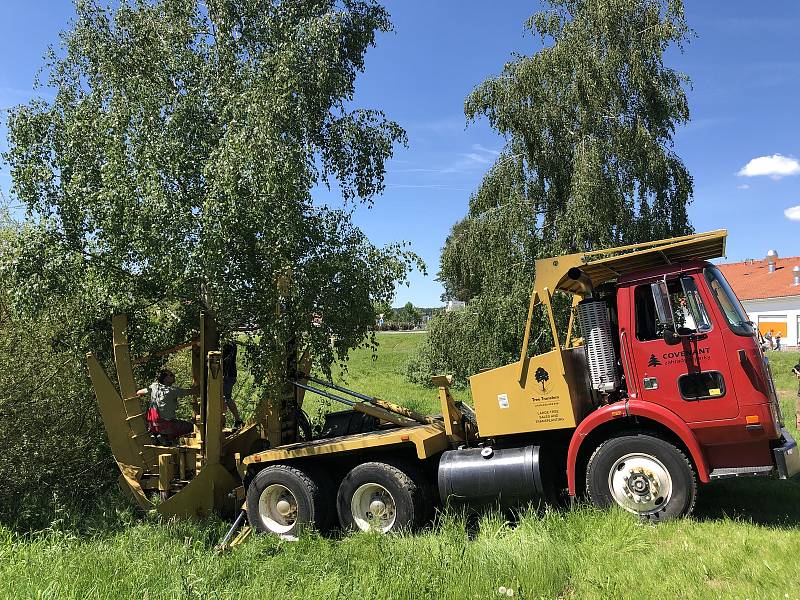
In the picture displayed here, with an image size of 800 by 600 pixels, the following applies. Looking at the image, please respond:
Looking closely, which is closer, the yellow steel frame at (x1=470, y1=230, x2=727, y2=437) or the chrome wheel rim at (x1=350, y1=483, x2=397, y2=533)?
the yellow steel frame at (x1=470, y1=230, x2=727, y2=437)

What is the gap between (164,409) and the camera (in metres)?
7.52

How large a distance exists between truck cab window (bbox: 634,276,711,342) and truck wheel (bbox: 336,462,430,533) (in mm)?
2721

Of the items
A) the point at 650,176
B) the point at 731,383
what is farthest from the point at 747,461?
the point at 650,176

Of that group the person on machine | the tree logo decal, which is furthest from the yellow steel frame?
the person on machine

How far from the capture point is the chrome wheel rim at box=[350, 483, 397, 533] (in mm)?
6141

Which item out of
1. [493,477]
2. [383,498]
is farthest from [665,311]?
[383,498]

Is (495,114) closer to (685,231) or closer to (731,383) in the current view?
(685,231)

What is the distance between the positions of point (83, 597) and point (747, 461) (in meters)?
5.72

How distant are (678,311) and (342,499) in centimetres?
391

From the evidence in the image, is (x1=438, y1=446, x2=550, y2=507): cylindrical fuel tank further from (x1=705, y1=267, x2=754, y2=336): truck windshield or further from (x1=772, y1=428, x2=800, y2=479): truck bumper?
(x1=705, y1=267, x2=754, y2=336): truck windshield

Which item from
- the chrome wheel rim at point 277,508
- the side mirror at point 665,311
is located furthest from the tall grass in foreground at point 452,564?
the side mirror at point 665,311

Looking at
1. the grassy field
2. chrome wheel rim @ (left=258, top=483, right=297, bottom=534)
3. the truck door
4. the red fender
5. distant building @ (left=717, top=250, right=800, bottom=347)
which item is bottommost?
the grassy field

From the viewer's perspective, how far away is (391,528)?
19.9ft

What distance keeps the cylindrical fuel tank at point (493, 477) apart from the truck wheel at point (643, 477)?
539 millimetres
